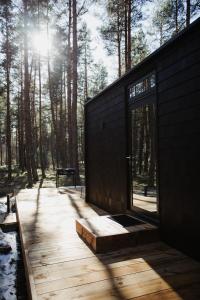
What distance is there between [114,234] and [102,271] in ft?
2.27

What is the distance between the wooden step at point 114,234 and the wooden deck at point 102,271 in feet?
0.33

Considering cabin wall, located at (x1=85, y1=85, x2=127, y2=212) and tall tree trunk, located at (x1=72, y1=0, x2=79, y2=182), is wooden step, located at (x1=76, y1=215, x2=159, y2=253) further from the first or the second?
tall tree trunk, located at (x1=72, y1=0, x2=79, y2=182)

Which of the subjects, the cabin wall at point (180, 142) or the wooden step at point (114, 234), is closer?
the cabin wall at point (180, 142)

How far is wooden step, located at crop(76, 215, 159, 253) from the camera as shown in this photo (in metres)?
3.42

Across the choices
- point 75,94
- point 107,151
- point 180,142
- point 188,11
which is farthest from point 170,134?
point 188,11

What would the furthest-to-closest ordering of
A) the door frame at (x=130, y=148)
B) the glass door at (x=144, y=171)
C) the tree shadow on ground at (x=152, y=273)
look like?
the glass door at (x=144, y=171) → the door frame at (x=130, y=148) → the tree shadow on ground at (x=152, y=273)

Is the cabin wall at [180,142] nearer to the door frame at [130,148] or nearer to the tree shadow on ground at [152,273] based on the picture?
the door frame at [130,148]

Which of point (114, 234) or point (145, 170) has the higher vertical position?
point (145, 170)

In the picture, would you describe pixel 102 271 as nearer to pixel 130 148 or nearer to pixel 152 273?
pixel 152 273

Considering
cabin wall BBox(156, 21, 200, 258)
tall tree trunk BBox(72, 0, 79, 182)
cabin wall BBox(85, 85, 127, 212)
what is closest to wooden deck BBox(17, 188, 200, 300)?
cabin wall BBox(156, 21, 200, 258)

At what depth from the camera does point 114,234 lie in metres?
3.47

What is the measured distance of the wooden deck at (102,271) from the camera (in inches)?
93.4

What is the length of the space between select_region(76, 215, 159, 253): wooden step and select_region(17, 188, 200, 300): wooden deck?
101 mm

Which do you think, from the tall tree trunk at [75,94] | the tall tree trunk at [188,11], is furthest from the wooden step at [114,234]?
the tall tree trunk at [188,11]
